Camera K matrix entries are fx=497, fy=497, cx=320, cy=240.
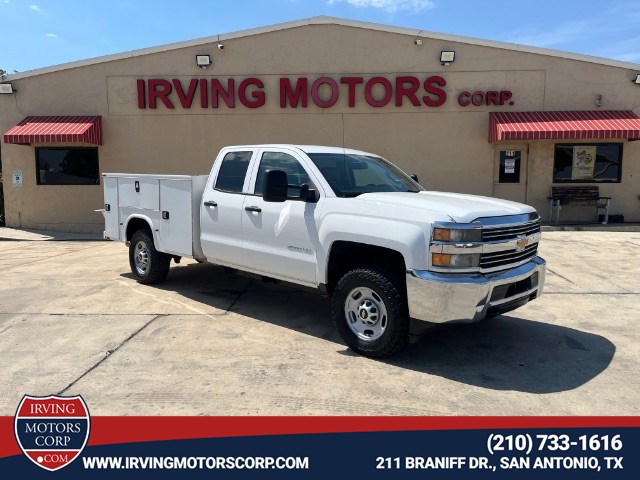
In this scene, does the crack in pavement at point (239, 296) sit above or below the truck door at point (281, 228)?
below

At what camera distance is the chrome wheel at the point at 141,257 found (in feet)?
24.3

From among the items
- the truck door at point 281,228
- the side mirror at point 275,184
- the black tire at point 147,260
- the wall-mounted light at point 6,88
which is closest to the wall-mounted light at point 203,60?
the wall-mounted light at point 6,88

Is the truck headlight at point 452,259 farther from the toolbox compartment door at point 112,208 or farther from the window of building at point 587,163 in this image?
the window of building at point 587,163

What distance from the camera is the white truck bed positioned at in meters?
6.36

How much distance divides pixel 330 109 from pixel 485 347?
10.8 metres

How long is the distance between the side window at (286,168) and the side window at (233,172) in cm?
27

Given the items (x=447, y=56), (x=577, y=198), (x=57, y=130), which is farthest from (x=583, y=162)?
(x=57, y=130)

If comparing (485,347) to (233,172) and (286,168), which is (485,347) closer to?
(286,168)

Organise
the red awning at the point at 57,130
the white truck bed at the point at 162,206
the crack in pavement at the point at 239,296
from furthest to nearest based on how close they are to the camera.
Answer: the red awning at the point at 57,130 → the white truck bed at the point at 162,206 → the crack in pavement at the point at 239,296

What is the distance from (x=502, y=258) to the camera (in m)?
4.33

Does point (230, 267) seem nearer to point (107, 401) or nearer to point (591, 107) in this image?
point (107, 401)

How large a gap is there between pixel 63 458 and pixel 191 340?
2114mm

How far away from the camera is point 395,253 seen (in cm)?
439

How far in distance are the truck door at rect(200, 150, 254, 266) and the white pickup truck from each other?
0.02 metres
